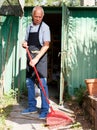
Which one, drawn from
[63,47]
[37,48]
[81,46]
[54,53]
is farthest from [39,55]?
[54,53]

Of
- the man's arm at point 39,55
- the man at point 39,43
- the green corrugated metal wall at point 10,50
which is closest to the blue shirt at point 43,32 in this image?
the man at point 39,43

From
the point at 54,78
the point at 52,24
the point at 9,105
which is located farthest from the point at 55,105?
the point at 52,24

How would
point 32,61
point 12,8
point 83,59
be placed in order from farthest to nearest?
point 83,59, point 12,8, point 32,61

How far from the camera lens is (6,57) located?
9.07 m

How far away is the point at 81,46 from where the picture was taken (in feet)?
30.1

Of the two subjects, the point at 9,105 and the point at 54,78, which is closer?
the point at 9,105

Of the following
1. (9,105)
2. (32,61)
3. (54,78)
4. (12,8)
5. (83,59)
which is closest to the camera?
(32,61)

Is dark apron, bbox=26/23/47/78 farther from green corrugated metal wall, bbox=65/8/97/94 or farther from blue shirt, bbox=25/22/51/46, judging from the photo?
green corrugated metal wall, bbox=65/8/97/94

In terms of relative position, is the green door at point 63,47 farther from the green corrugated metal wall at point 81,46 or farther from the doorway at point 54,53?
the doorway at point 54,53

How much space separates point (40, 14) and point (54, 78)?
5980 millimetres

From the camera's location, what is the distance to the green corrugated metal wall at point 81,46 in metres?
9.10

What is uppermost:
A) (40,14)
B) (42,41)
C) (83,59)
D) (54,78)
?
(40,14)

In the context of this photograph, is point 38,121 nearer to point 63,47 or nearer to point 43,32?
point 43,32

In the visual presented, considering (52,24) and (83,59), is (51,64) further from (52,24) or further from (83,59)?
(83,59)
